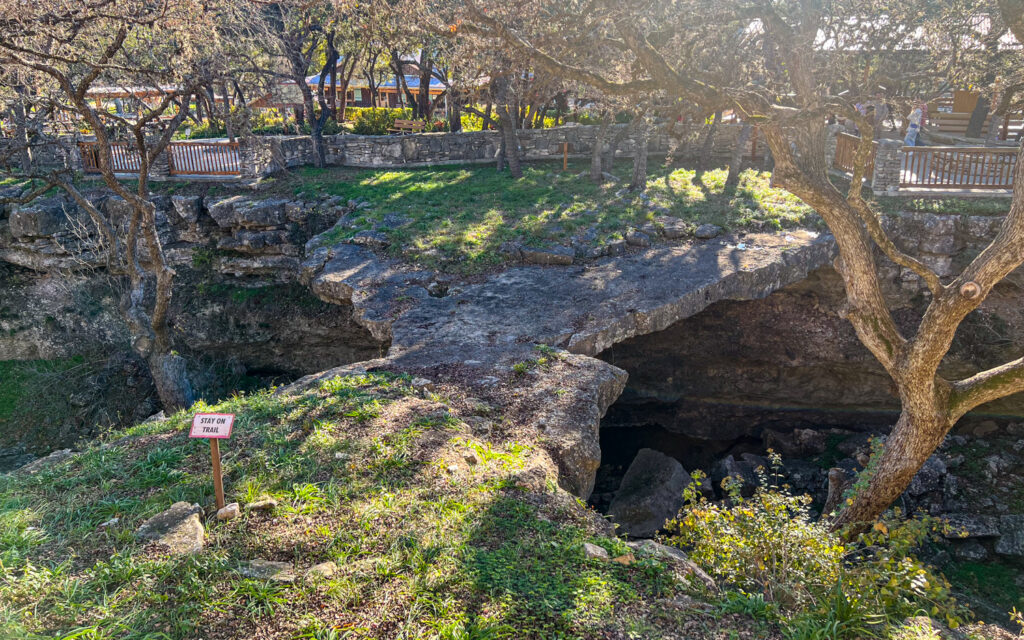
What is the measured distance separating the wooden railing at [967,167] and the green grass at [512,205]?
2.86m

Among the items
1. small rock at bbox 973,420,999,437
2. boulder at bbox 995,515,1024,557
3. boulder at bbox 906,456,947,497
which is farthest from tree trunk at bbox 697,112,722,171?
boulder at bbox 995,515,1024,557

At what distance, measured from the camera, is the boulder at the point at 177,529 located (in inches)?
182

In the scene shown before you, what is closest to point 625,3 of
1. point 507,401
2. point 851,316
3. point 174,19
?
point 851,316

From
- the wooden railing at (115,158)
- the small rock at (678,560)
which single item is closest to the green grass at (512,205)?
the wooden railing at (115,158)

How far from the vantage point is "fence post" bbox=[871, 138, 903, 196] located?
13984 mm

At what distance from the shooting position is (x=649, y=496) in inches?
381

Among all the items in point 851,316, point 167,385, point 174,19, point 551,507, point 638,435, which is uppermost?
point 174,19

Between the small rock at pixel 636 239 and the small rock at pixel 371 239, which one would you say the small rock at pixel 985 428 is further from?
the small rock at pixel 371 239

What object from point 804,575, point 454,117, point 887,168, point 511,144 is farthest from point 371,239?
point 887,168

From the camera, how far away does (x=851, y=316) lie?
25.5 ft

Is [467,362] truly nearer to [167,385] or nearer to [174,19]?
[167,385]

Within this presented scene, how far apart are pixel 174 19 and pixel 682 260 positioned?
9.21 metres

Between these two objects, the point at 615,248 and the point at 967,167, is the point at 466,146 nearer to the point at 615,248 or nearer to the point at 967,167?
the point at 615,248

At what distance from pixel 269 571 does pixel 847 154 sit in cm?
1609
